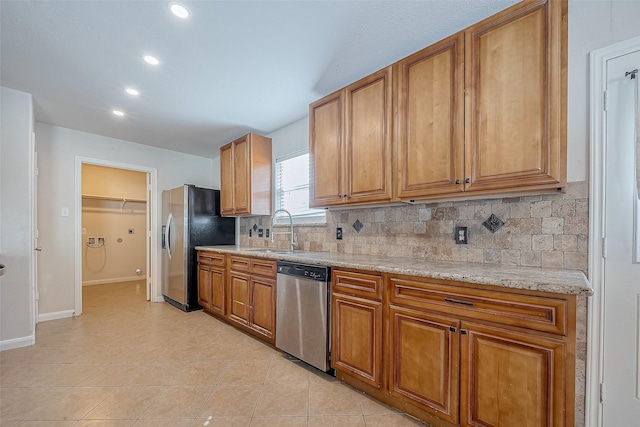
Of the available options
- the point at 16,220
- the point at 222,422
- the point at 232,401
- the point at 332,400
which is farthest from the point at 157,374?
the point at 16,220

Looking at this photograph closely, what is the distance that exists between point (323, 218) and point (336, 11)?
1.91 metres

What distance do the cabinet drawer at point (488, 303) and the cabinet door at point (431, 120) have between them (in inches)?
25.0

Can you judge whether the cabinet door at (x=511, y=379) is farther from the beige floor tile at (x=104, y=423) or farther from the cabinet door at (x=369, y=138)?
the beige floor tile at (x=104, y=423)

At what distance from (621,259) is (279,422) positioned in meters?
2.09

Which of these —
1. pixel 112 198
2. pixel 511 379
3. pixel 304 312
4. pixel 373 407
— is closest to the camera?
pixel 511 379

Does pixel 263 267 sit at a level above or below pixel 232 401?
above

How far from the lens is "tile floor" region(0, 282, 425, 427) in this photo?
166cm

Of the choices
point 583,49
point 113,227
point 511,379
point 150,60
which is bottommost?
point 511,379

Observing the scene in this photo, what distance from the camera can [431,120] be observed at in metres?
1.82

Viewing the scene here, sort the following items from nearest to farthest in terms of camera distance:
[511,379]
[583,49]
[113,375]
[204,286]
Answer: [511,379]
[583,49]
[113,375]
[204,286]

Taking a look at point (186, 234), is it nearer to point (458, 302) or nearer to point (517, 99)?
point (458, 302)

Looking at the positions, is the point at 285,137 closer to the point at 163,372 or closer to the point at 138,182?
the point at 163,372

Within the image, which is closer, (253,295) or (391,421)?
(391,421)

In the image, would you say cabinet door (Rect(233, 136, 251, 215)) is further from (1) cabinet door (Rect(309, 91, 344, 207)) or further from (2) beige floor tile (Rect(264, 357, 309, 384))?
(2) beige floor tile (Rect(264, 357, 309, 384))
